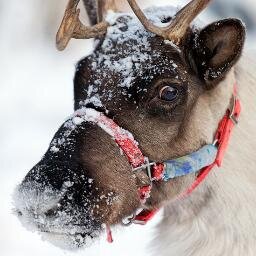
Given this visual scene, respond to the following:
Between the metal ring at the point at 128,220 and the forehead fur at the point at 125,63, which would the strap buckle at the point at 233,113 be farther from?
the metal ring at the point at 128,220

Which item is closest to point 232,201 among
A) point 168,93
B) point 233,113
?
point 233,113

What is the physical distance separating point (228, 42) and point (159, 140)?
66cm

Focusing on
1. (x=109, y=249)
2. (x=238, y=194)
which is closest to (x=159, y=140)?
(x=238, y=194)

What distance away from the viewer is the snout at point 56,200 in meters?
3.44

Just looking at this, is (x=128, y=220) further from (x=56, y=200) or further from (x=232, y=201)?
(x=232, y=201)

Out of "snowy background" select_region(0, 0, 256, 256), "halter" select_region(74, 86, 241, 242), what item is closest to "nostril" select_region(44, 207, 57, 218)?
"halter" select_region(74, 86, 241, 242)

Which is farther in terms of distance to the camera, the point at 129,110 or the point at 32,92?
the point at 32,92

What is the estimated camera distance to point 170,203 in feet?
13.8

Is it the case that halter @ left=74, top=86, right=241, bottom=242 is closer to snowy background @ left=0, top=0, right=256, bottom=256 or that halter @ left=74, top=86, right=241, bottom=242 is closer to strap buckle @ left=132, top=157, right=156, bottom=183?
strap buckle @ left=132, top=157, right=156, bottom=183

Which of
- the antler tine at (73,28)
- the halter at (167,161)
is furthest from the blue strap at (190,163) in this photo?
the antler tine at (73,28)

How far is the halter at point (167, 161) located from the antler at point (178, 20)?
0.52 m

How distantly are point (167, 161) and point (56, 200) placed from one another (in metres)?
0.71

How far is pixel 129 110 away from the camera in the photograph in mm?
3682

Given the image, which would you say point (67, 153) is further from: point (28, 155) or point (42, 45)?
Answer: point (42, 45)
